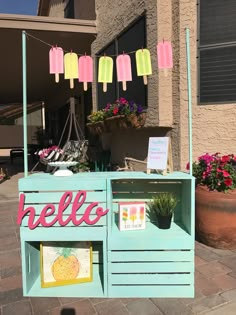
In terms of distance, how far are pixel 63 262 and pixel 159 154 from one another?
123 cm

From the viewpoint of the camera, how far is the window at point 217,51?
398cm

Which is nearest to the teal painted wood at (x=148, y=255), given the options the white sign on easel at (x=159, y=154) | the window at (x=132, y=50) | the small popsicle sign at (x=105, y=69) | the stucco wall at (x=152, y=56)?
the white sign on easel at (x=159, y=154)

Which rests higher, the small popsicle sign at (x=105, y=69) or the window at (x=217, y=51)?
the window at (x=217, y=51)

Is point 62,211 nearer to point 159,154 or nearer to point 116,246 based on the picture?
point 116,246

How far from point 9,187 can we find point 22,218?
16.7ft

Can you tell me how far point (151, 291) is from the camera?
8.02 feet

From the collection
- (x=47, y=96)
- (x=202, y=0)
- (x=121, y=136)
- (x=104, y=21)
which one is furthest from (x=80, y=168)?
(x=47, y=96)

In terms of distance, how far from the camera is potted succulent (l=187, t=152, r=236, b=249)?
323 cm

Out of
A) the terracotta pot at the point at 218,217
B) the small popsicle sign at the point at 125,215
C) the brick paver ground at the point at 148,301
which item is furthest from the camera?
the terracotta pot at the point at 218,217

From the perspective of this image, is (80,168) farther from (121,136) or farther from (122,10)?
(122,10)

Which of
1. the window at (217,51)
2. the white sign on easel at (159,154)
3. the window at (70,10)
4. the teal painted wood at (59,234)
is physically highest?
the window at (70,10)

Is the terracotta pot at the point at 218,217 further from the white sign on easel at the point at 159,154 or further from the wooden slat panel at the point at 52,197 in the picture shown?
the wooden slat panel at the point at 52,197

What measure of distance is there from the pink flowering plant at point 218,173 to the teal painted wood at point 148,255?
1.19 meters

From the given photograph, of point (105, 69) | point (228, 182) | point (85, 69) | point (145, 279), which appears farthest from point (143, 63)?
point (145, 279)
